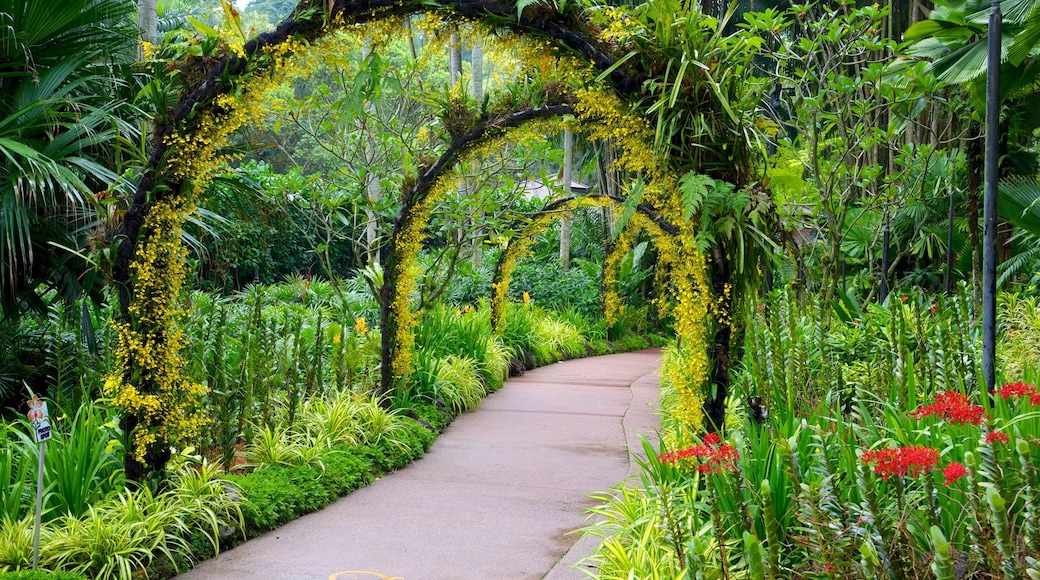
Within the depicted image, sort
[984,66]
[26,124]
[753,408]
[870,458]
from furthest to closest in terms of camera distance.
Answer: [984,66], [26,124], [753,408], [870,458]

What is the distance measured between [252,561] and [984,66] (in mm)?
6676

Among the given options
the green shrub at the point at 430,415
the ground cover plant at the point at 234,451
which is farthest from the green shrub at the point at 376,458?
the green shrub at the point at 430,415

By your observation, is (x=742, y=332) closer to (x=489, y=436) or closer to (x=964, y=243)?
(x=489, y=436)

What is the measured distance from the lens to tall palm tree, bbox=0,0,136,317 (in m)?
5.63

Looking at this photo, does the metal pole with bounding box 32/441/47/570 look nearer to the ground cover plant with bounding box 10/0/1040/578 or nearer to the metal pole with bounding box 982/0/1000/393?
the ground cover plant with bounding box 10/0/1040/578

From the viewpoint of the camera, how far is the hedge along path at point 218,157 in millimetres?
4676

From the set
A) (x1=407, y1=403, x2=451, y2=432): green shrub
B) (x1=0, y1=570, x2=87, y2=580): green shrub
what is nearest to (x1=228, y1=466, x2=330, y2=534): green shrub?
(x1=0, y1=570, x2=87, y2=580): green shrub

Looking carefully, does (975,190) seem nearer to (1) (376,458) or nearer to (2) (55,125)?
(1) (376,458)

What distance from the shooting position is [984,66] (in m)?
6.81

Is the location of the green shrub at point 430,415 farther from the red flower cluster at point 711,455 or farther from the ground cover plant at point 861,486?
the red flower cluster at point 711,455

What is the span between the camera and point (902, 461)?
2.37 meters

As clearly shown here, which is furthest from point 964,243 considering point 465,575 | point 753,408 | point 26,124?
point 26,124

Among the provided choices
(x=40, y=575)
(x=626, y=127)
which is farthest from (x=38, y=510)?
(x=626, y=127)

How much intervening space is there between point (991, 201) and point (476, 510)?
3541 millimetres
